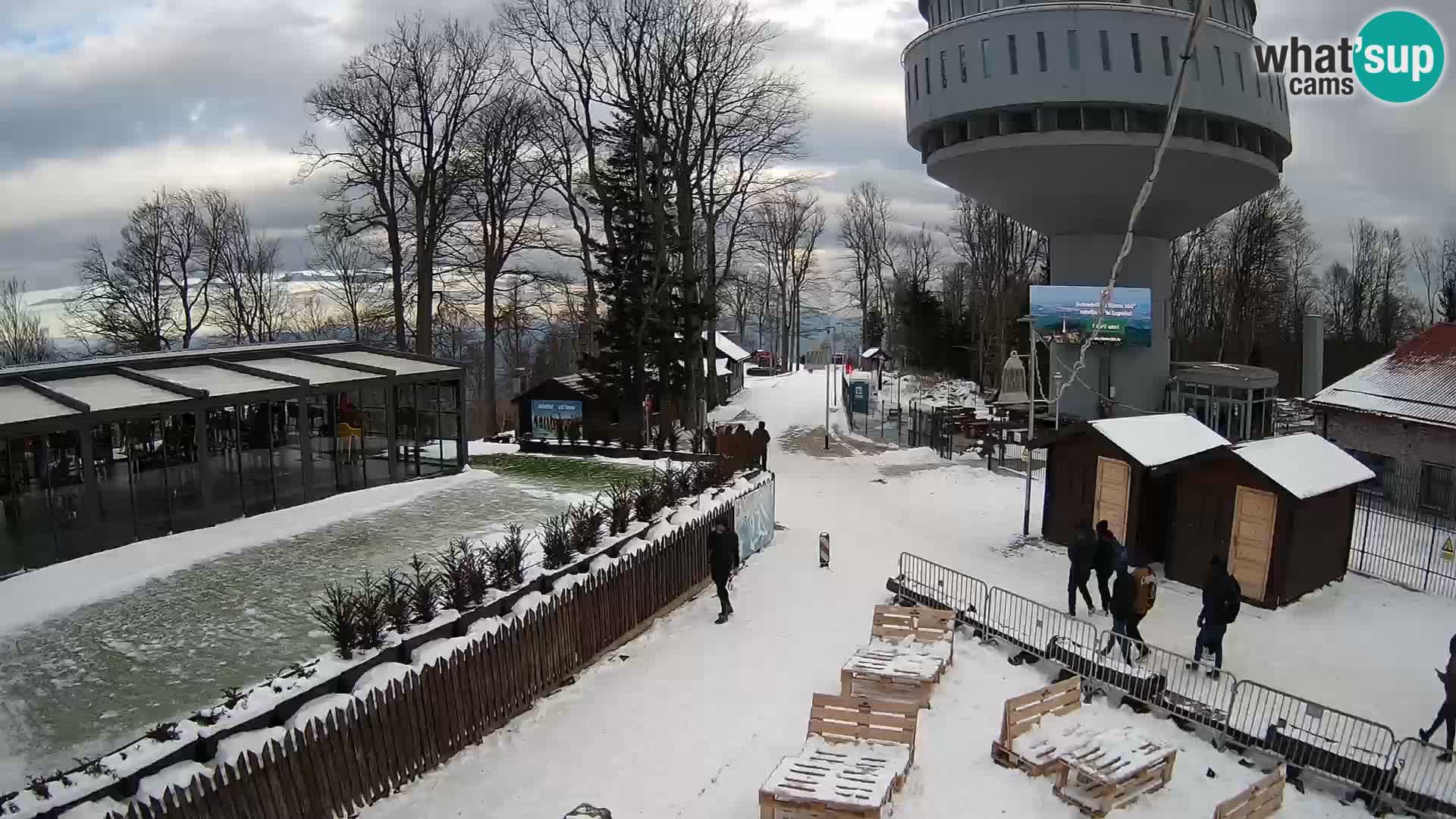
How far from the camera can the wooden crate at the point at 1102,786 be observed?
7777mm

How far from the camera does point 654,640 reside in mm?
13297

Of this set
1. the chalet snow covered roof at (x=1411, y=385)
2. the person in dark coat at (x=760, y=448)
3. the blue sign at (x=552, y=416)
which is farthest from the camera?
the blue sign at (x=552, y=416)

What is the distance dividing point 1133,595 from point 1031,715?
11.6 ft

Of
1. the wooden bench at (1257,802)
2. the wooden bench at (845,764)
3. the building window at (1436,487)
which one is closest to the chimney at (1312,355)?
the building window at (1436,487)

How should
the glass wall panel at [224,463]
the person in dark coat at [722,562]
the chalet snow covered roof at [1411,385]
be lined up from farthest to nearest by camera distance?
the chalet snow covered roof at [1411,385], the glass wall panel at [224,463], the person in dark coat at [722,562]

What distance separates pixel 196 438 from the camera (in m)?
16.7

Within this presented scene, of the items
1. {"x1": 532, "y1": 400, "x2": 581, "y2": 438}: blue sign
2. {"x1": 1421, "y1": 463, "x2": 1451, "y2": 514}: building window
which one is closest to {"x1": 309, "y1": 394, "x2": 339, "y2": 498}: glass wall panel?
{"x1": 532, "y1": 400, "x2": 581, "y2": 438}: blue sign

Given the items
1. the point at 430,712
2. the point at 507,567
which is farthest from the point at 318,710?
the point at 507,567

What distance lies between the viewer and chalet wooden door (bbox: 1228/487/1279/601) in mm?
14156

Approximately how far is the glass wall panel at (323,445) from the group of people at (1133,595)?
16091 mm

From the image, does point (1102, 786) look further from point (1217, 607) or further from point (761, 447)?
point (761, 447)

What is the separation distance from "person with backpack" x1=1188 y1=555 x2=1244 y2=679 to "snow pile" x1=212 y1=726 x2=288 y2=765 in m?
→ 10.9

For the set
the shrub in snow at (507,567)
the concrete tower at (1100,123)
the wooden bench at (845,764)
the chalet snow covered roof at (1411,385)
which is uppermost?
the concrete tower at (1100,123)

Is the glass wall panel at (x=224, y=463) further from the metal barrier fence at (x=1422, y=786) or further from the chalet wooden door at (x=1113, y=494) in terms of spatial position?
the metal barrier fence at (x=1422, y=786)
